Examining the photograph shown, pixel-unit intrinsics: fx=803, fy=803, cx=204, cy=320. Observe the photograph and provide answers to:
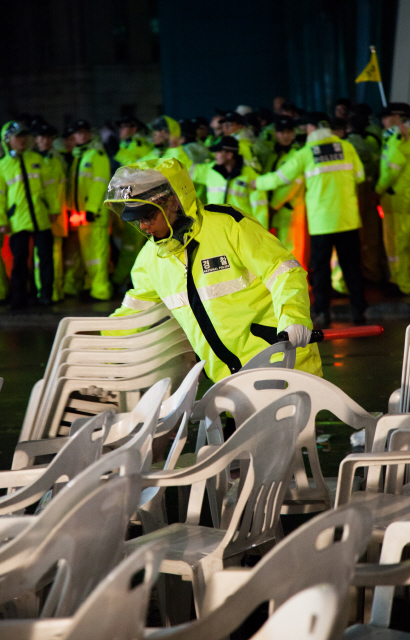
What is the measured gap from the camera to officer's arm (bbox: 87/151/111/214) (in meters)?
10.0

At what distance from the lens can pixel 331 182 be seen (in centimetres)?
829

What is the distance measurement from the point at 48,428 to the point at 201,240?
1138 millimetres

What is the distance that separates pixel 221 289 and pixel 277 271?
0.93ft

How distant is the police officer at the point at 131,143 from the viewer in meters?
10.6

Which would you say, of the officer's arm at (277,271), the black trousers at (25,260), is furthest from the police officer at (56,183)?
the officer's arm at (277,271)

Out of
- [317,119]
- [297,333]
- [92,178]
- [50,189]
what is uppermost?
[317,119]

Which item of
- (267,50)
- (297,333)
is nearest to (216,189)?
(297,333)

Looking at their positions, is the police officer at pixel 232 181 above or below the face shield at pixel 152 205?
below

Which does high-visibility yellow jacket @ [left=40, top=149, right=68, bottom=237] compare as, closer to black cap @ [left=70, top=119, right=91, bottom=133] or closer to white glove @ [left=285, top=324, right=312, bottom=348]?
black cap @ [left=70, top=119, right=91, bottom=133]

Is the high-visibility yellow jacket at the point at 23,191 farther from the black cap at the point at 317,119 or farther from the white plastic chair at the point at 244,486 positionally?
the white plastic chair at the point at 244,486

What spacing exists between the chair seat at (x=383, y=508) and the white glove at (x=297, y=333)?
0.74m

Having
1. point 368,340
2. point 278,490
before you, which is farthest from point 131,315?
point 368,340

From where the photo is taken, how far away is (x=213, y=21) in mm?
16328

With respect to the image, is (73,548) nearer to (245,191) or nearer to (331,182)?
(331,182)
